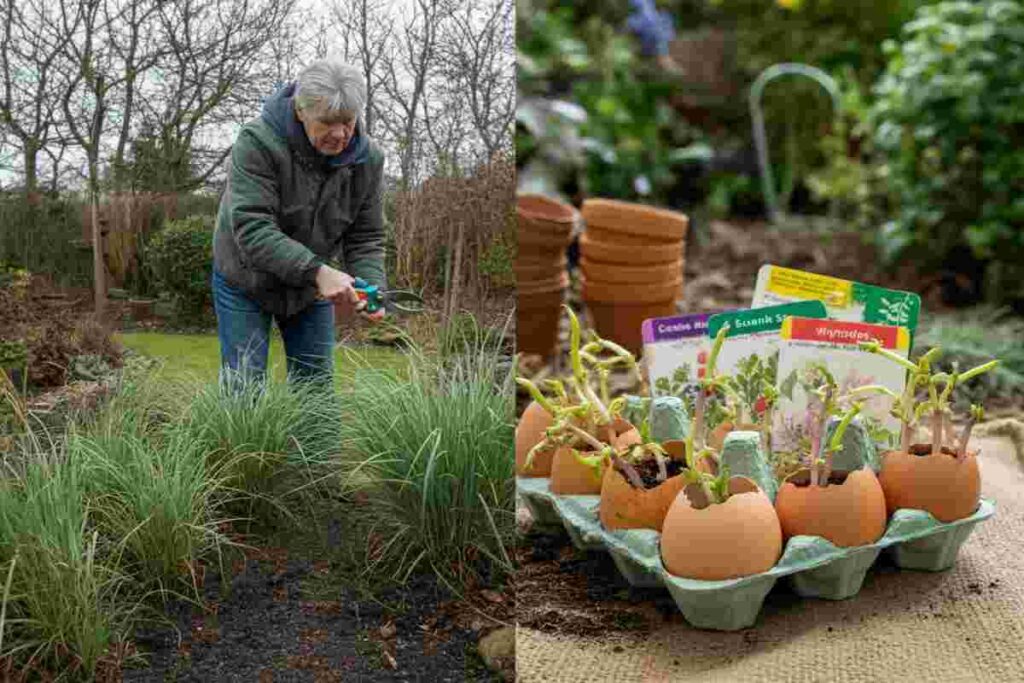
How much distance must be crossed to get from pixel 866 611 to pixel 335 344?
1.12m

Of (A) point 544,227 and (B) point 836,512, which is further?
(A) point 544,227

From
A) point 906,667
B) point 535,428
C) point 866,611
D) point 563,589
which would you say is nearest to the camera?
point 906,667

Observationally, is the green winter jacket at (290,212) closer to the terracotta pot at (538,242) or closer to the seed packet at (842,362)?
the seed packet at (842,362)

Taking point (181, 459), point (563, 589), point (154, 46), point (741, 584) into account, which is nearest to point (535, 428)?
point (563, 589)

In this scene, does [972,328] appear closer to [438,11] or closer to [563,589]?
[563,589]

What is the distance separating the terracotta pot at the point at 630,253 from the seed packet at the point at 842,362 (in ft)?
6.24

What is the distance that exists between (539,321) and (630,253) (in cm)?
48

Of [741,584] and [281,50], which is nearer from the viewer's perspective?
[281,50]

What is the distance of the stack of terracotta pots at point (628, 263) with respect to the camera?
15.3 feet

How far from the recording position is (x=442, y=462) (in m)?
2.05

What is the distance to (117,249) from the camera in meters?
1.89

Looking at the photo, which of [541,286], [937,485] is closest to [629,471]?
[937,485]

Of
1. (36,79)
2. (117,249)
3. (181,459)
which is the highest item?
(36,79)

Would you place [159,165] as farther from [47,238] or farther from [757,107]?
[757,107]
